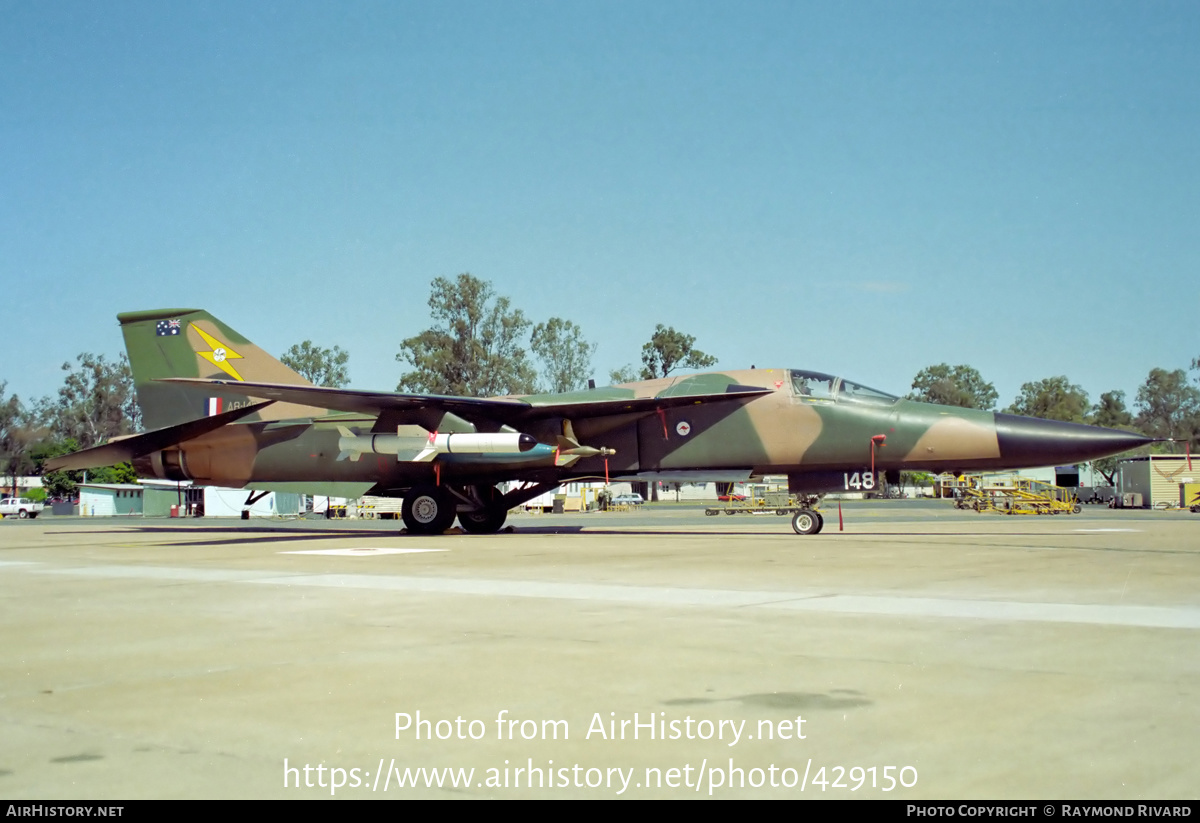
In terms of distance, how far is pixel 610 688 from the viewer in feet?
15.1

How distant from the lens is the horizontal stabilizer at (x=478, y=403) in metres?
18.2

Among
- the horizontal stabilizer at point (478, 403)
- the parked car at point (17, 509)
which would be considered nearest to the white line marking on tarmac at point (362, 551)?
the horizontal stabilizer at point (478, 403)

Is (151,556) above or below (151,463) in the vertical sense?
below

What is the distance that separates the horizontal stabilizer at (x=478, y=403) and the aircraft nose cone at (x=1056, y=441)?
171 inches

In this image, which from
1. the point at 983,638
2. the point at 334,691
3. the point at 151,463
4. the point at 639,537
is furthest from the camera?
the point at 151,463

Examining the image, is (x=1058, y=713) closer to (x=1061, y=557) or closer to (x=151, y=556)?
(x=1061, y=557)

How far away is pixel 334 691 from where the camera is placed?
4.65 metres

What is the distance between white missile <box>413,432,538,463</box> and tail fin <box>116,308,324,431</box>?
412 centimetres

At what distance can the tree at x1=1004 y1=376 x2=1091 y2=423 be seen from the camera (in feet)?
320

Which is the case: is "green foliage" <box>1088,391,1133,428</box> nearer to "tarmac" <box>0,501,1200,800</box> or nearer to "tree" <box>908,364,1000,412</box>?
"tree" <box>908,364,1000,412</box>

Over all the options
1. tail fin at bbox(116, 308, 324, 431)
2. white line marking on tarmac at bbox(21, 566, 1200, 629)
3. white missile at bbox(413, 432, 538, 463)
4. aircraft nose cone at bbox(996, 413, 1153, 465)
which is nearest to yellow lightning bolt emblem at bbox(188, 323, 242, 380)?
tail fin at bbox(116, 308, 324, 431)

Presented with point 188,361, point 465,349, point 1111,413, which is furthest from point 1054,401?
point 188,361
